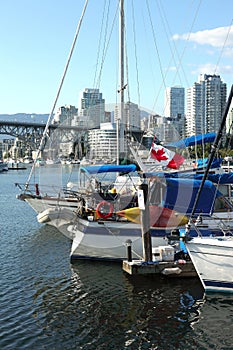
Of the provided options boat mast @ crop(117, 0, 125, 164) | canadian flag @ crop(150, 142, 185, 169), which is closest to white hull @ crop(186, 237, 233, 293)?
canadian flag @ crop(150, 142, 185, 169)

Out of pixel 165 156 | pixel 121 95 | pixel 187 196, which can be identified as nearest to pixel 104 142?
pixel 121 95

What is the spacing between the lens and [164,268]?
55.1 ft

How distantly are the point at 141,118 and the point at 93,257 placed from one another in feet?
38.9

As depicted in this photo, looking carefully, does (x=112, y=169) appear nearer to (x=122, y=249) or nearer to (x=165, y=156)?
(x=165, y=156)

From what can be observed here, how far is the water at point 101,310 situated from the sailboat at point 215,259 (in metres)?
0.42

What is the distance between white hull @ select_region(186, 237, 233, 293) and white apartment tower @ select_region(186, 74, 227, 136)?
128 ft

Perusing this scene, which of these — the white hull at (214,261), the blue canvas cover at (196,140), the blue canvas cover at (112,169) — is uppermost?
the blue canvas cover at (196,140)

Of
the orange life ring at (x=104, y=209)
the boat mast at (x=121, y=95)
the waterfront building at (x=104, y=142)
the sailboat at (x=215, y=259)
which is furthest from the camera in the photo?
the waterfront building at (x=104, y=142)

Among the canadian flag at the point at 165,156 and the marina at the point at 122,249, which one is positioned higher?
the canadian flag at the point at 165,156

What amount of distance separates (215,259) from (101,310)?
389 centimetres

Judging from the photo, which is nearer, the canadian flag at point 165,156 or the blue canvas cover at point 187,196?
the blue canvas cover at point 187,196

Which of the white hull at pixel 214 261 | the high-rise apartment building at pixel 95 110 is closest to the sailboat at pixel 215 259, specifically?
the white hull at pixel 214 261

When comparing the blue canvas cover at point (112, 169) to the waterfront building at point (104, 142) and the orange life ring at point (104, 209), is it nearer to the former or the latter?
the orange life ring at point (104, 209)

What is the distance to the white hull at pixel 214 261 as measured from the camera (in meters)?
14.6
